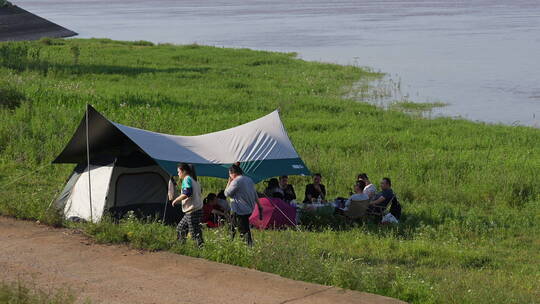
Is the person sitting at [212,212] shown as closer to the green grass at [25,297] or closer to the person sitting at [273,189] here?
the person sitting at [273,189]

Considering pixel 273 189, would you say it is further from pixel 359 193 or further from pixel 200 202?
pixel 200 202

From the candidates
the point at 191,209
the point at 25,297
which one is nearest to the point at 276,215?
the point at 191,209

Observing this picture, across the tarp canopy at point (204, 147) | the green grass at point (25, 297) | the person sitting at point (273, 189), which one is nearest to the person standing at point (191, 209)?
the tarp canopy at point (204, 147)

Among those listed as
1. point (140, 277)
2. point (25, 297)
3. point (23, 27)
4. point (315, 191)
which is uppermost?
point (23, 27)

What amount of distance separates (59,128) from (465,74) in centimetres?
2214

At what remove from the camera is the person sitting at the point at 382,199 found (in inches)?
583

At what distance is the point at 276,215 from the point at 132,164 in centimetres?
248

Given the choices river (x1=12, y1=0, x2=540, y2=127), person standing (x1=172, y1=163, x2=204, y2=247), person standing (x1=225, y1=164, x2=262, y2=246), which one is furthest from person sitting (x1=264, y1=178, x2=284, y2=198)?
river (x1=12, y1=0, x2=540, y2=127)

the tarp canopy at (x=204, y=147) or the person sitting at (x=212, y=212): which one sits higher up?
the tarp canopy at (x=204, y=147)

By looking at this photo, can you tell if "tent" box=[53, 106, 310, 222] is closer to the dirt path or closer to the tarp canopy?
the tarp canopy

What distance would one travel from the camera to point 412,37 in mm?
56625

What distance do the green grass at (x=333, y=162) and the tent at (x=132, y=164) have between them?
0.76m

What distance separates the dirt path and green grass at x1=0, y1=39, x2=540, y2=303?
31cm

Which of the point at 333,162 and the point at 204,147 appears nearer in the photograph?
the point at 204,147
